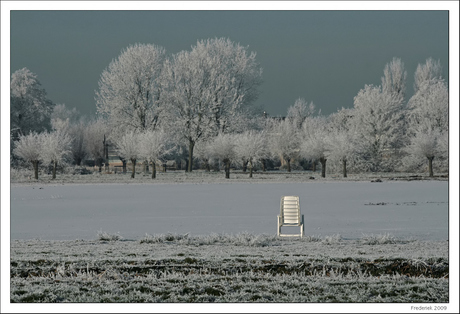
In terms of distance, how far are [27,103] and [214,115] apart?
1666 cm

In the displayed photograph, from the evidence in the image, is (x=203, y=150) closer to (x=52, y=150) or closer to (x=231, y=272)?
(x=52, y=150)

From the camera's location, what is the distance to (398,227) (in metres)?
13.3

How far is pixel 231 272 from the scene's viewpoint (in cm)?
747

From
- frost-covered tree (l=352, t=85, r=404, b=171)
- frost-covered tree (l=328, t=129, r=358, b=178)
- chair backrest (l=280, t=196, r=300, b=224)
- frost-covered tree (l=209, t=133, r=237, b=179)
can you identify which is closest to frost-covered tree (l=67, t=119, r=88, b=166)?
frost-covered tree (l=209, t=133, r=237, b=179)

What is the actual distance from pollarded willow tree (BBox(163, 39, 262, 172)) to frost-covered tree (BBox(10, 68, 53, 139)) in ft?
38.4

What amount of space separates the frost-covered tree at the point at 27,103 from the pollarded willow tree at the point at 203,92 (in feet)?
38.4

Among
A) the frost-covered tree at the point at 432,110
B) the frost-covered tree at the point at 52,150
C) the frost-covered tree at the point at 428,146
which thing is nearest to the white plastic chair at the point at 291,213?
the frost-covered tree at the point at 52,150

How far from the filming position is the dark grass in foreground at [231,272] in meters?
6.34

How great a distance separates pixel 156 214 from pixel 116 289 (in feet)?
35.5

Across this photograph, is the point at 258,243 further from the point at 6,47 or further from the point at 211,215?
the point at 211,215

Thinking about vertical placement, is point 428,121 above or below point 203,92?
below

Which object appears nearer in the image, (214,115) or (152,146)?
(152,146)

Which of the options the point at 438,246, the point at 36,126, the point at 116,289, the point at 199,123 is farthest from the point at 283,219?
the point at 36,126

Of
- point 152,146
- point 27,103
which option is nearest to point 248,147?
point 152,146
